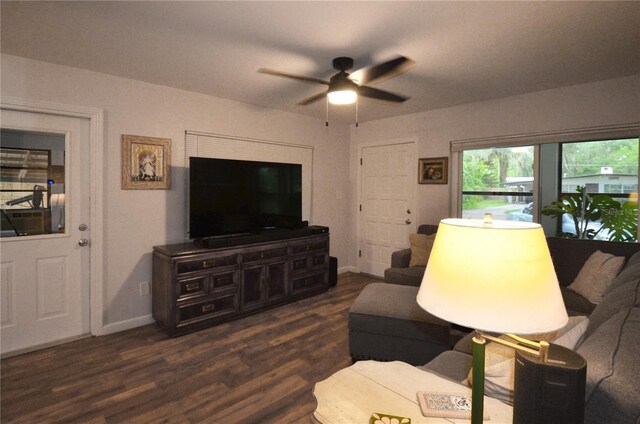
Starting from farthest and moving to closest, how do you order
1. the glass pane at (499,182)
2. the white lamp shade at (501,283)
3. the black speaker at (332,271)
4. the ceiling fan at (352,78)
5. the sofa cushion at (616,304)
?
the black speaker at (332,271), the glass pane at (499,182), the ceiling fan at (352,78), the sofa cushion at (616,304), the white lamp shade at (501,283)

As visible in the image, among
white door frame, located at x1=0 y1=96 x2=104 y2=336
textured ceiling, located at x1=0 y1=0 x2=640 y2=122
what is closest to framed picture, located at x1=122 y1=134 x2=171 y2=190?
white door frame, located at x1=0 y1=96 x2=104 y2=336

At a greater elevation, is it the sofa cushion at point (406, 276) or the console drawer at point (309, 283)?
the sofa cushion at point (406, 276)

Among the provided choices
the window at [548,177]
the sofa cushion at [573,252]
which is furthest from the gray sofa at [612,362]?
the window at [548,177]

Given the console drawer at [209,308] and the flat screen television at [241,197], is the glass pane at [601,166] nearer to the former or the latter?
the flat screen television at [241,197]

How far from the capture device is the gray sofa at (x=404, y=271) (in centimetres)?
364

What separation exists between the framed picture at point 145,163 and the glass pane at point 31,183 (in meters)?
0.50

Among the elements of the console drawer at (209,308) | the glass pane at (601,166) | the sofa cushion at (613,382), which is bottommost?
the console drawer at (209,308)

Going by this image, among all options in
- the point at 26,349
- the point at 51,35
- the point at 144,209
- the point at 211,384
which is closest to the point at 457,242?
the point at 211,384

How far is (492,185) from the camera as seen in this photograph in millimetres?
4238

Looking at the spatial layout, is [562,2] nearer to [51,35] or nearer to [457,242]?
[457,242]

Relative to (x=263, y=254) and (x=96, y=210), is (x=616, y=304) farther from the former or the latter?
(x=96, y=210)

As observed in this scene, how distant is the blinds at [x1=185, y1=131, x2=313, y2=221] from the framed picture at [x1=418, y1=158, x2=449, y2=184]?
1.57 m

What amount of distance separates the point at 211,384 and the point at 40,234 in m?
2.05

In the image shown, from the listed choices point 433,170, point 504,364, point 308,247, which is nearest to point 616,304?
point 504,364
